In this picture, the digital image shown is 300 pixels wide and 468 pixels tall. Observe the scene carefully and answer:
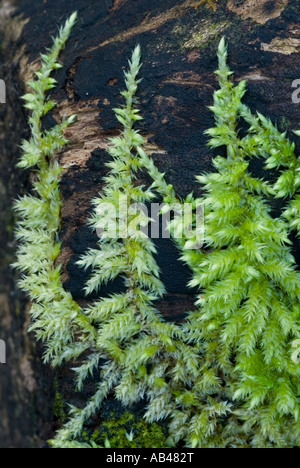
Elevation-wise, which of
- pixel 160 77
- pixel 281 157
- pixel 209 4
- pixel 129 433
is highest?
pixel 209 4

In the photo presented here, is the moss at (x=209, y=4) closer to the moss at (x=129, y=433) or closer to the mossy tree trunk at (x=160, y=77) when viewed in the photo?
the mossy tree trunk at (x=160, y=77)

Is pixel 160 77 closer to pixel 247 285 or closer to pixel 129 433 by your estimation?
pixel 247 285

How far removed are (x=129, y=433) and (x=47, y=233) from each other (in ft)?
2.99

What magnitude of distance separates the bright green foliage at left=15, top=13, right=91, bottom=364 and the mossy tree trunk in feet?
0.15

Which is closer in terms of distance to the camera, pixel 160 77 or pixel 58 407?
pixel 160 77

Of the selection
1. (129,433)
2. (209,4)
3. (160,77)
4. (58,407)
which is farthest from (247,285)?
(209,4)

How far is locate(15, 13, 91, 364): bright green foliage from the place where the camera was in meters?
1.80

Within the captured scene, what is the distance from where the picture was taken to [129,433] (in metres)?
1.80

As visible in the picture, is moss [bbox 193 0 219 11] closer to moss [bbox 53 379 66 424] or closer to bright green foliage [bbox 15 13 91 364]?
bright green foliage [bbox 15 13 91 364]

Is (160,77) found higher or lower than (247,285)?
higher

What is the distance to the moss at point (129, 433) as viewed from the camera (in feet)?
5.84

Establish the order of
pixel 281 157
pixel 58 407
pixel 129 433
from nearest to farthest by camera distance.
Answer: pixel 281 157
pixel 129 433
pixel 58 407
